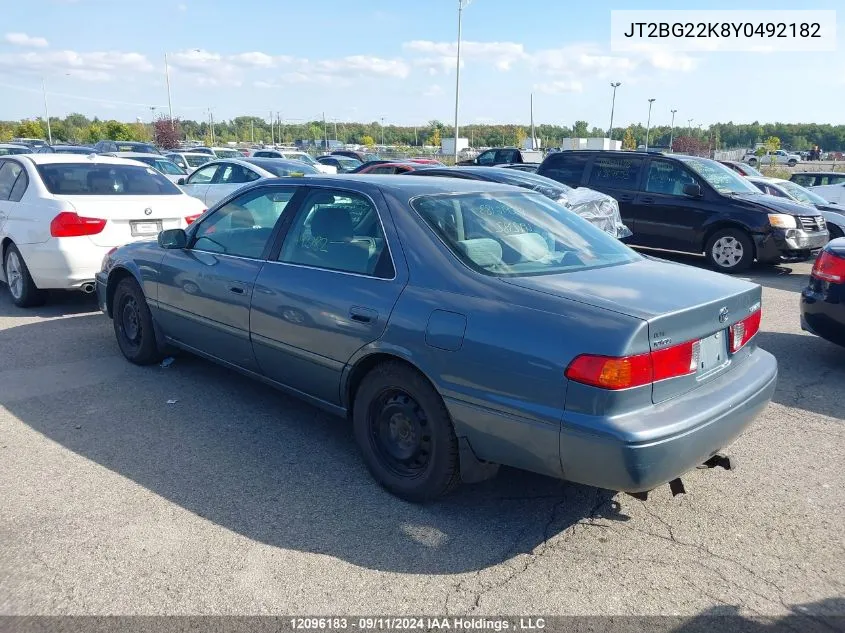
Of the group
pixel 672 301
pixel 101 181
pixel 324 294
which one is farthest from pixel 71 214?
pixel 672 301

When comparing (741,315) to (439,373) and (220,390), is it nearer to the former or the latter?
(439,373)

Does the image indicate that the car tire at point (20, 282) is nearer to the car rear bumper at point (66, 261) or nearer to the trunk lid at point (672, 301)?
the car rear bumper at point (66, 261)

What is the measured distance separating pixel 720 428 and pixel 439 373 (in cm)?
128

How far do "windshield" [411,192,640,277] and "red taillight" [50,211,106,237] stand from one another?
4.66 metres

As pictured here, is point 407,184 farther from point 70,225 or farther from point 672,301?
point 70,225

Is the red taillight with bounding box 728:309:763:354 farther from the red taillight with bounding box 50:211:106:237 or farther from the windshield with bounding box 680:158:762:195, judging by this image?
the windshield with bounding box 680:158:762:195

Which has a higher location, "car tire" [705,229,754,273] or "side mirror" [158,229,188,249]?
"side mirror" [158,229,188,249]

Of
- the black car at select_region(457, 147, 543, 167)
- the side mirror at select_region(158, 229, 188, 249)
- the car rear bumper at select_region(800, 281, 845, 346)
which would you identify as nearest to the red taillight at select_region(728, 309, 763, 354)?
the car rear bumper at select_region(800, 281, 845, 346)

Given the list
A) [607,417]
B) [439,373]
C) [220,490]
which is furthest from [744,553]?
[220,490]

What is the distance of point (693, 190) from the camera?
10836mm

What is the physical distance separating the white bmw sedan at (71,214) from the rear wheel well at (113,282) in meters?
1.38

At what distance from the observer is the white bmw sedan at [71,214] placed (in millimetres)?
6996

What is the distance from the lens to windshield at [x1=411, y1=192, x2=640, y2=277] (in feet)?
11.5

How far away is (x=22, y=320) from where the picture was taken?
280 inches
